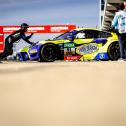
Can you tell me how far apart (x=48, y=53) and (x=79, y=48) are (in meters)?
1.00

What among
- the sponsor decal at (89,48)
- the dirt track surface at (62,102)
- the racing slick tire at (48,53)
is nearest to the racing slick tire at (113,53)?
the sponsor decal at (89,48)

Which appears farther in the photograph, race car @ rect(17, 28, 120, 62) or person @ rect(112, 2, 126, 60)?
race car @ rect(17, 28, 120, 62)

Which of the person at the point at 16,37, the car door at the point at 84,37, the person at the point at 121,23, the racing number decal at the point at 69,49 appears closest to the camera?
the person at the point at 121,23

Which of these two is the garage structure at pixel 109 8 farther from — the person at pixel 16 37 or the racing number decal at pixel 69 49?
the racing number decal at pixel 69 49

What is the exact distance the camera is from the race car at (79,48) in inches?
494

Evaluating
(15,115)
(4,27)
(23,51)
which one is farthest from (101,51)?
(4,27)

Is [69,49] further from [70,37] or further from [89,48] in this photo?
[89,48]

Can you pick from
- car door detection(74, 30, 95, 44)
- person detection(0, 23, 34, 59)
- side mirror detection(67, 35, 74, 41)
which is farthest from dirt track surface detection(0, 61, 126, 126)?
person detection(0, 23, 34, 59)

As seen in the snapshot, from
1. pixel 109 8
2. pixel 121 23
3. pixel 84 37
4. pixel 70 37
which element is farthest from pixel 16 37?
pixel 109 8

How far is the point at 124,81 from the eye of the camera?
13.8 ft

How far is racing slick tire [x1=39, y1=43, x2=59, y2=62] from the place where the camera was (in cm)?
1248

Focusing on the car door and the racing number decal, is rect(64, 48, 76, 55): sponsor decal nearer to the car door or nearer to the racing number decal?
the racing number decal

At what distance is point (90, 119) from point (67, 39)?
415 inches

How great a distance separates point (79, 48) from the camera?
42.1 feet
